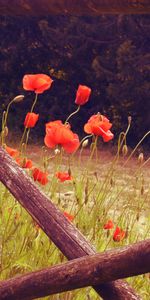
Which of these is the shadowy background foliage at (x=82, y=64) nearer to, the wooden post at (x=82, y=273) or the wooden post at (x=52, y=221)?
the wooden post at (x=52, y=221)

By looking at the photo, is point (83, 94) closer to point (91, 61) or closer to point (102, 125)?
point (102, 125)

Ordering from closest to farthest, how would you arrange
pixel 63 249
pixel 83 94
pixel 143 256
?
pixel 143 256, pixel 63 249, pixel 83 94

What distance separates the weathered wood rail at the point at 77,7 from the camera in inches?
52.2

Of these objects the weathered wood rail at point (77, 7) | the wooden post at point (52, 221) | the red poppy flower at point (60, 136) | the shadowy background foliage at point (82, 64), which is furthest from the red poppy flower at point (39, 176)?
the shadowy background foliage at point (82, 64)

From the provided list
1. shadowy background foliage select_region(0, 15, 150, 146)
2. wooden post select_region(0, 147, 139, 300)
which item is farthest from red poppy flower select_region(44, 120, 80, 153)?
shadowy background foliage select_region(0, 15, 150, 146)

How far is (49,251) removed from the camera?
8.93ft

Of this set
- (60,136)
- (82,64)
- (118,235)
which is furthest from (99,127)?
(82,64)

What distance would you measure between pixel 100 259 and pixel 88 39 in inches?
335

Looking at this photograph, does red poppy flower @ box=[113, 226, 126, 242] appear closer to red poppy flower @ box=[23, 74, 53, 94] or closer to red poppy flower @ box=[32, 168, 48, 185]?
red poppy flower @ box=[32, 168, 48, 185]

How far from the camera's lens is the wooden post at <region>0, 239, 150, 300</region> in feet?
4.34

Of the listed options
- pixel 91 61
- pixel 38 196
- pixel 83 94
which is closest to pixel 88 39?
pixel 91 61

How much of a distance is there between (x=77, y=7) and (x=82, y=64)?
8.61 m

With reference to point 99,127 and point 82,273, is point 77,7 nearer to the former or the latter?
point 82,273

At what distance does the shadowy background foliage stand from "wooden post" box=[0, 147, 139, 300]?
7587 mm
